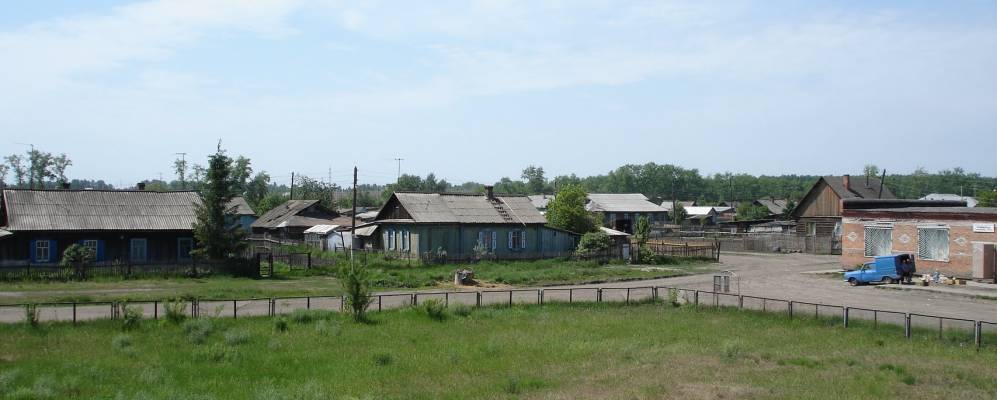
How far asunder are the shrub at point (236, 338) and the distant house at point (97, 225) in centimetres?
2351

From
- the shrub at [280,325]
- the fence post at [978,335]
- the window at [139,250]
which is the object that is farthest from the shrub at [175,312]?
the fence post at [978,335]

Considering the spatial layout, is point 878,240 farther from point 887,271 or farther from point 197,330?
point 197,330

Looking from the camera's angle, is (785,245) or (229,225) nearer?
(229,225)

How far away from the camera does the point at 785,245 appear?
73312mm

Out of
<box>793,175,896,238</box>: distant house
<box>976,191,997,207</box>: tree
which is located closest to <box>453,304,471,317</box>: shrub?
<box>793,175,896,238</box>: distant house

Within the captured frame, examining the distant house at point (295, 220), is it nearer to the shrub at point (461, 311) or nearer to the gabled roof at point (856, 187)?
the gabled roof at point (856, 187)

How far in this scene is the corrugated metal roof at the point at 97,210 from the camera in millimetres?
45841

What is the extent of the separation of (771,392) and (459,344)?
9.40 meters

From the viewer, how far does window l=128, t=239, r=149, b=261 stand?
4812 centimetres

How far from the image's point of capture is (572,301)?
34906 millimetres

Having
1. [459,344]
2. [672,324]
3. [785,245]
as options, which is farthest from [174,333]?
[785,245]

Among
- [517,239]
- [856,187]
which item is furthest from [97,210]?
[856,187]

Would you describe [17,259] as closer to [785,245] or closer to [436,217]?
[436,217]

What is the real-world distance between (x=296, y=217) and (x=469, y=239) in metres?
32.8
